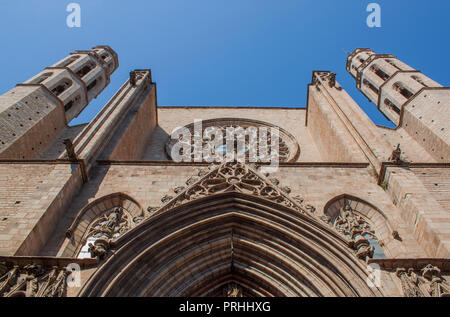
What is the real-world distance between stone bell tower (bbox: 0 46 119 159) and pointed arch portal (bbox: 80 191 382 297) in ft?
22.5

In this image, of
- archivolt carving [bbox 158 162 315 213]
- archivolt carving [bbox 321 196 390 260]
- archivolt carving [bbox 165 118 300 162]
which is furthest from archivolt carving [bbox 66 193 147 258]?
archivolt carving [bbox 165 118 300 162]

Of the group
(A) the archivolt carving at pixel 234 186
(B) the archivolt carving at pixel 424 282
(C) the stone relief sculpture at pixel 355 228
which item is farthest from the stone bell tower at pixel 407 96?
(B) the archivolt carving at pixel 424 282

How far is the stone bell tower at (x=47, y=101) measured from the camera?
11922mm

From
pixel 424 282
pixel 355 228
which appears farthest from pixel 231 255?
pixel 424 282

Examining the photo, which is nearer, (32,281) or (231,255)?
(32,281)

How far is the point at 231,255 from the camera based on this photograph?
705cm

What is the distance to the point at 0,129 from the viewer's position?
11.3m

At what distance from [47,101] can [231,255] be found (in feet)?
37.9

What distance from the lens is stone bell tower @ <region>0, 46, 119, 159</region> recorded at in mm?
11922

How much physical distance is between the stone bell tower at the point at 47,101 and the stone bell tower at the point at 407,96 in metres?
14.0

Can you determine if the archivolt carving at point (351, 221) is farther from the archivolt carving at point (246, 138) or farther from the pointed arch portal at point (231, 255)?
the archivolt carving at point (246, 138)

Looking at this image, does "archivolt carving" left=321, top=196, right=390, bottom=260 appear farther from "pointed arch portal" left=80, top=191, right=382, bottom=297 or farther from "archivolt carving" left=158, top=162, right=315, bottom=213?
"archivolt carving" left=158, top=162, right=315, bottom=213

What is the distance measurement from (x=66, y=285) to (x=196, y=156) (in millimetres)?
9164

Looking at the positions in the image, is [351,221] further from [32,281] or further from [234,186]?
[32,281]
